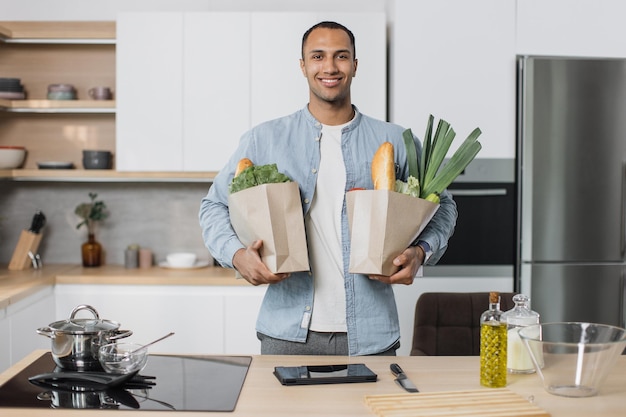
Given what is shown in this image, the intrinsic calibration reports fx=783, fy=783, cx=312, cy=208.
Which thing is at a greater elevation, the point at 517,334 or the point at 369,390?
the point at 517,334

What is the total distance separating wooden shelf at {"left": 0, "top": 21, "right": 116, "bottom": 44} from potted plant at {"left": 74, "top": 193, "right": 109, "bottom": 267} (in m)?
0.85

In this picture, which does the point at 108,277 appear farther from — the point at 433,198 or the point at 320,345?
the point at 433,198

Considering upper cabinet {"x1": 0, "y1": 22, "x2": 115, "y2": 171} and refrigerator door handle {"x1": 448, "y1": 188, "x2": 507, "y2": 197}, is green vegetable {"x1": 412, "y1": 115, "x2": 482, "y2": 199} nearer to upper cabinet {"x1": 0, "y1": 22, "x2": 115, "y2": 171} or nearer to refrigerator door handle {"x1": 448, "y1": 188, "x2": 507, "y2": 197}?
refrigerator door handle {"x1": 448, "y1": 188, "x2": 507, "y2": 197}

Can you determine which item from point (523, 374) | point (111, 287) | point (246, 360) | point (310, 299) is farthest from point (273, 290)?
point (111, 287)

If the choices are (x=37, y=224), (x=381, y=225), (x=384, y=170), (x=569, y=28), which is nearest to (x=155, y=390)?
(x=381, y=225)

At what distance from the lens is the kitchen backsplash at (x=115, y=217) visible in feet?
14.5

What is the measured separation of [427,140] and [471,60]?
173cm

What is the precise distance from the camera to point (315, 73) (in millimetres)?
2299

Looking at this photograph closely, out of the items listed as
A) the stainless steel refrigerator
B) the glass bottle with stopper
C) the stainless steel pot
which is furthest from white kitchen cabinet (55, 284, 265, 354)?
the glass bottle with stopper

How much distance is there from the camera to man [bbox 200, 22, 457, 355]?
2219 mm

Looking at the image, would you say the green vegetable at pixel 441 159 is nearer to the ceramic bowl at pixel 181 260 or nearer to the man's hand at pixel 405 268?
the man's hand at pixel 405 268

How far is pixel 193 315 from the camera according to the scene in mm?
3809

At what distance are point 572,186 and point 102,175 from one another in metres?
2.35

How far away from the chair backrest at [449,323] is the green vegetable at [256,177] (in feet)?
4.20
